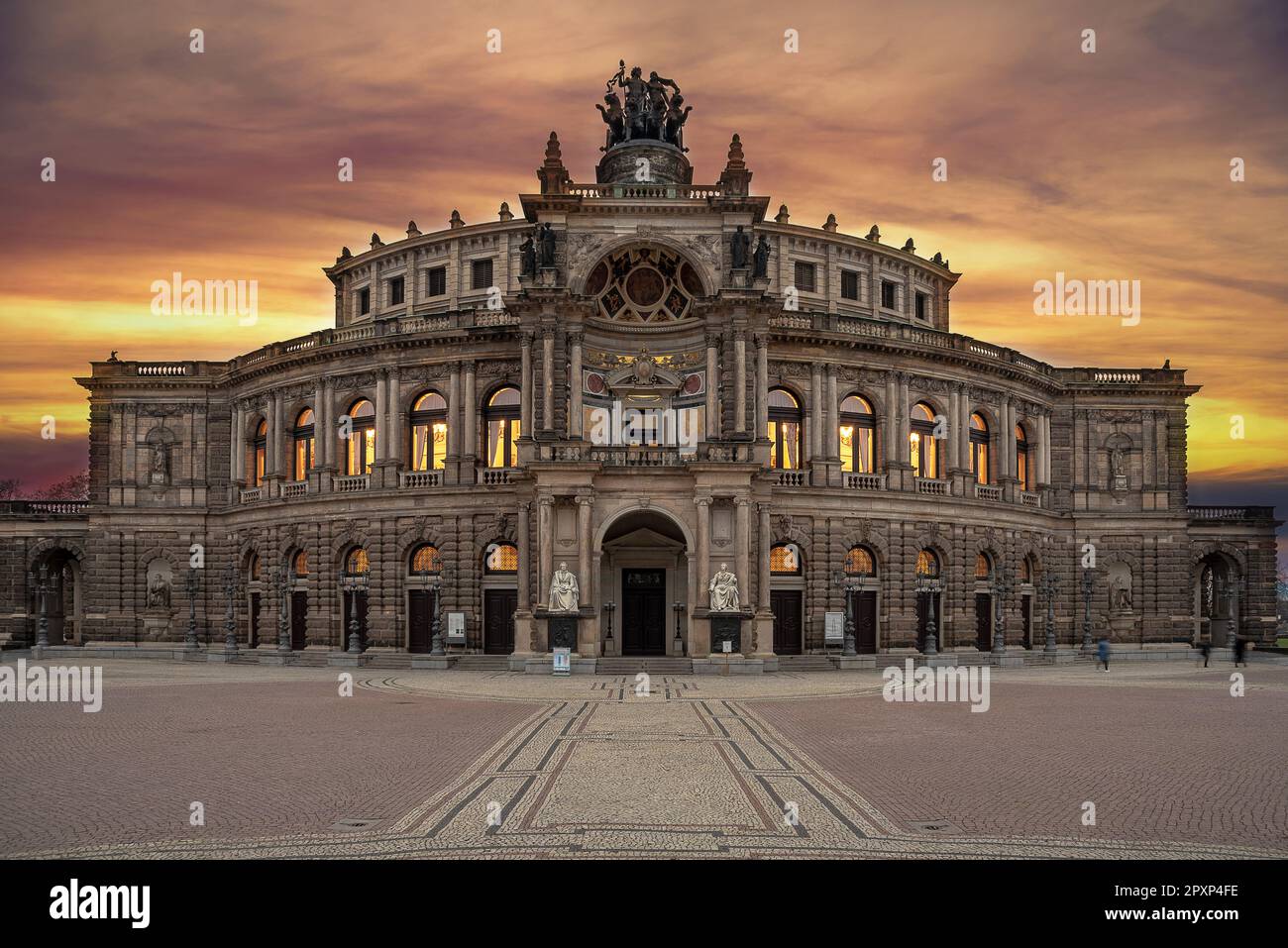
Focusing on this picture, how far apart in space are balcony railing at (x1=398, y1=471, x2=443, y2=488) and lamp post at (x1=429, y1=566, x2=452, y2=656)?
4.62 meters

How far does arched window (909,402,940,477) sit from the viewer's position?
60375 mm

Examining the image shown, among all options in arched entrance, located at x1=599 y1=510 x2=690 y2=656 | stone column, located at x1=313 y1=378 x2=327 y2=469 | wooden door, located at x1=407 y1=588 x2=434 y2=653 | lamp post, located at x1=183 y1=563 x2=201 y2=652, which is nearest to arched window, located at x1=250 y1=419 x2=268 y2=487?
stone column, located at x1=313 y1=378 x2=327 y2=469

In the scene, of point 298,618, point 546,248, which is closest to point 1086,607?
point 546,248

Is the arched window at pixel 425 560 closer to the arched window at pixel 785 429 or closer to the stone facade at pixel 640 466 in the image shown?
the stone facade at pixel 640 466

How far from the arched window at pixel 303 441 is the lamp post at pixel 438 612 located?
38.5 feet

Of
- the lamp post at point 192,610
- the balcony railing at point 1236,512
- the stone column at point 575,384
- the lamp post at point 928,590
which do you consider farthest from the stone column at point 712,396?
the balcony railing at point 1236,512

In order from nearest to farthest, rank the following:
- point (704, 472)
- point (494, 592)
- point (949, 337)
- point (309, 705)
Answer: point (309, 705) < point (704, 472) < point (494, 592) < point (949, 337)

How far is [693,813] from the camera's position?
16312mm

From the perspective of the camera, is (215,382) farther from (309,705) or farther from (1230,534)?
(1230,534)

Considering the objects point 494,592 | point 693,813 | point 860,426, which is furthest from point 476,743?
point 860,426

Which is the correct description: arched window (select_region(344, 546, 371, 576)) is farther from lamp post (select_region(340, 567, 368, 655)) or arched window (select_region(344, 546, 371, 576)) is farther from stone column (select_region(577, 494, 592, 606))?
stone column (select_region(577, 494, 592, 606))

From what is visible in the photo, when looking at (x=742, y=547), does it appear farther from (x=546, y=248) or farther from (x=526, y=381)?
(x=546, y=248)

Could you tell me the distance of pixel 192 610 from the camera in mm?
63812

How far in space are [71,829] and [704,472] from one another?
120 feet
